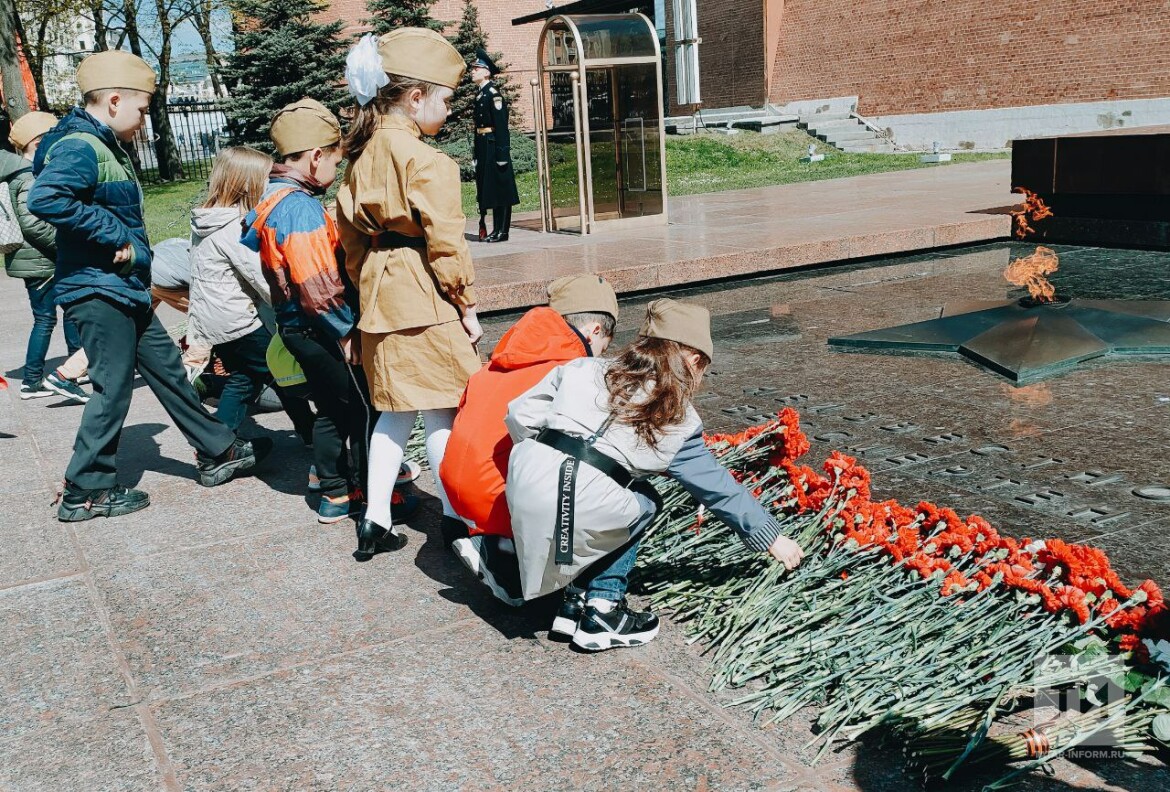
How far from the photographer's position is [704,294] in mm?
8781

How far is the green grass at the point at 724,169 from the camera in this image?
19.5 m

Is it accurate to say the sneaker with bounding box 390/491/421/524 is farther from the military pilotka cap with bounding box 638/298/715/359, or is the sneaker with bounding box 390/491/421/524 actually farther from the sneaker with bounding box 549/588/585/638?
the military pilotka cap with bounding box 638/298/715/359

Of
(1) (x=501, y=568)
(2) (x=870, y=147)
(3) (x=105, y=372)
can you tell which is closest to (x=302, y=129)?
(3) (x=105, y=372)

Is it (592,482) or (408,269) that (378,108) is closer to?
(408,269)

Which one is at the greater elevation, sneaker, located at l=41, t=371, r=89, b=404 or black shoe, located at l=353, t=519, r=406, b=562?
black shoe, located at l=353, t=519, r=406, b=562

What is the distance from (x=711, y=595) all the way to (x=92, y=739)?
1.73 m

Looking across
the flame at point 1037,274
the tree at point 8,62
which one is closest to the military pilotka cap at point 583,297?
the flame at point 1037,274

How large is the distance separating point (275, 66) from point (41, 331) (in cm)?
2105

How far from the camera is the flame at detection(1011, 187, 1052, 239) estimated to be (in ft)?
34.1

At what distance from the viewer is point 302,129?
163 inches

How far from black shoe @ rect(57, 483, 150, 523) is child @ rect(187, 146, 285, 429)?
88cm

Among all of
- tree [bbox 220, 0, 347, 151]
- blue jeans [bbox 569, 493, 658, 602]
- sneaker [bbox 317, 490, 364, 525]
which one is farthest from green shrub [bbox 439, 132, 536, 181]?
blue jeans [bbox 569, 493, 658, 602]

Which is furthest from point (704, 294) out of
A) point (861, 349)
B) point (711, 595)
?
point (711, 595)

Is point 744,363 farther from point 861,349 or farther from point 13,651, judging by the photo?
point 13,651
